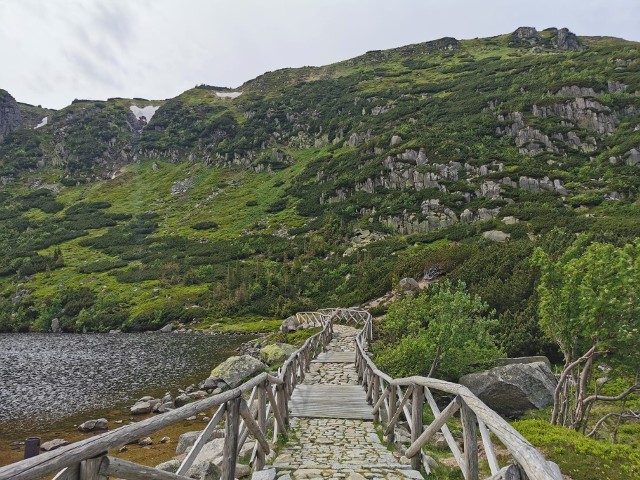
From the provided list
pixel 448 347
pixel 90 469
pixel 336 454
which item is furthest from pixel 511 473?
pixel 448 347

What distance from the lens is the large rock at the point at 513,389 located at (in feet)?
50.5

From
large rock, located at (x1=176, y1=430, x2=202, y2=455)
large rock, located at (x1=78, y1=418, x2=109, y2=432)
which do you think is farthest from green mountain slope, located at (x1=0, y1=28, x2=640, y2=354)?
large rock, located at (x1=78, y1=418, x2=109, y2=432)

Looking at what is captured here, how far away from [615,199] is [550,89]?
1959 inches

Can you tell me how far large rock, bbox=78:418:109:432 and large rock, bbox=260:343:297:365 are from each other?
1111 cm

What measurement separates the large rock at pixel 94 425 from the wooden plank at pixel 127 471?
58.6 ft

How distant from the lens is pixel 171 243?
9056cm

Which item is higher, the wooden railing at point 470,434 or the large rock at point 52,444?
the wooden railing at point 470,434

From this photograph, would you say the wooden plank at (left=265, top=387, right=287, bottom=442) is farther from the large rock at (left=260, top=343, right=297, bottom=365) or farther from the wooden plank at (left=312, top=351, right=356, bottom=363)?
the large rock at (left=260, top=343, right=297, bottom=365)

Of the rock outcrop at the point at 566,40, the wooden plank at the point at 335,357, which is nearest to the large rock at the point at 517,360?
the wooden plank at the point at 335,357

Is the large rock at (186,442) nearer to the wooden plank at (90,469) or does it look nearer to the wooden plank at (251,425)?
the wooden plank at (251,425)

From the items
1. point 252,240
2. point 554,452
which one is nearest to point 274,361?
point 554,452

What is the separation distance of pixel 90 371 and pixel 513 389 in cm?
2900

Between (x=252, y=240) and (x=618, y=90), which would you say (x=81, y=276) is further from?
(x=618, y=90)

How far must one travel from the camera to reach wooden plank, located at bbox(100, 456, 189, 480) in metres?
3.10
